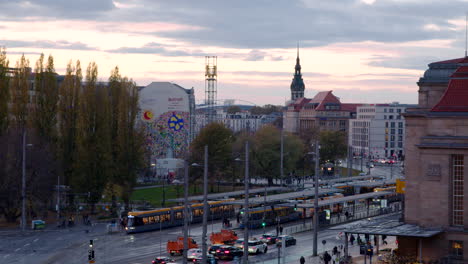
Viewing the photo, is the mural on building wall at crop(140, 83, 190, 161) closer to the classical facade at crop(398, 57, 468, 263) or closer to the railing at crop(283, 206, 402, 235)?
the railing at crop(283, 206, 402, 235)

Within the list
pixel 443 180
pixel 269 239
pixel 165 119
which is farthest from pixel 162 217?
pixel 165 119

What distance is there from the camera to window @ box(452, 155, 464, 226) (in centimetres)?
5481

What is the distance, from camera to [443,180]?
5528 centimetres

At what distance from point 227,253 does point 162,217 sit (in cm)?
1976

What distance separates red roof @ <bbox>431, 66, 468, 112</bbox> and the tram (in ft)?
99.0

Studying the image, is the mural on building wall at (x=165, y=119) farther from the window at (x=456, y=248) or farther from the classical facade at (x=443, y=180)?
the window at (x=456, y=248)

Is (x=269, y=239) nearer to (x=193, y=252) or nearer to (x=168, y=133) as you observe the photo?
(x=193, y=252)

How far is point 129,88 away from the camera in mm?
101812

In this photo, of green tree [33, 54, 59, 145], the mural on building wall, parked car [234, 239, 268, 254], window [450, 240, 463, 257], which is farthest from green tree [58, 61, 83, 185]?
the mural on building wall

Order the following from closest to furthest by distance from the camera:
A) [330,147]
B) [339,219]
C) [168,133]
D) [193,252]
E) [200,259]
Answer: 1. [200,259]
2. [193,252]
3. [339,219]
4. [168,133]
5. [330,147]

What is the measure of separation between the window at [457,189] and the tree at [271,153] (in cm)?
7384

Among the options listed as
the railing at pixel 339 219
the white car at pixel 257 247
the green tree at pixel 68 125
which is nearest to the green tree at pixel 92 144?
the green tree at pixel 68 125

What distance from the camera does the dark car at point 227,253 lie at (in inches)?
2446

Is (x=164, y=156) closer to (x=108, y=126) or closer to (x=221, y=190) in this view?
(x=221, y=190)
